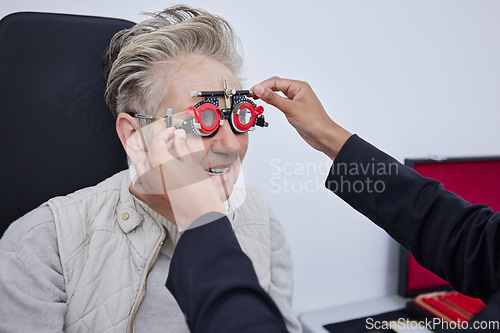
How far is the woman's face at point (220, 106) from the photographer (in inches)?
36.7

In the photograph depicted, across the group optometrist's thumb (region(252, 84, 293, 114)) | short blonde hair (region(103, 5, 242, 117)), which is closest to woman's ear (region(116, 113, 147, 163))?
short blonde hair (region(103, 5, 242, 117))

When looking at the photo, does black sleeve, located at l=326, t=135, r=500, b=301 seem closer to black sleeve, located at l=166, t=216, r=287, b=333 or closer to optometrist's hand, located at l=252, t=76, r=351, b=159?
optometrist's hand, located at l=252, t=76, r=351, b=159

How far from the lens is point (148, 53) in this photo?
0.98 m

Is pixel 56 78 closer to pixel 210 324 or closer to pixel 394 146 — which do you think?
pixel 210 324

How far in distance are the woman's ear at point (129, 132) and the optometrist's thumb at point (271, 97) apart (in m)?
0.31

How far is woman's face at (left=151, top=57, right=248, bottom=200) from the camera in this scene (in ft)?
3.06

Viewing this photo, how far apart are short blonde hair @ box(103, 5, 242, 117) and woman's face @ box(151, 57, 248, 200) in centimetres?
3

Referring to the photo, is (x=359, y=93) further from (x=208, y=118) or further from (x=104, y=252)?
(x=104, y=252)

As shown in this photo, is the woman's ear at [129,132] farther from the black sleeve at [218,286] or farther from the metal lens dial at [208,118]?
the black sleeve at [218,286]

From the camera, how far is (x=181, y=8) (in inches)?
41.9

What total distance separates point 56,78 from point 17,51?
97 mm

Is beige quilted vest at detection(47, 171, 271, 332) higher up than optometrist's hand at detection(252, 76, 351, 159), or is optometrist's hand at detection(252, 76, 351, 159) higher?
optometrist's hand at detection(252, 76, 351, 159)

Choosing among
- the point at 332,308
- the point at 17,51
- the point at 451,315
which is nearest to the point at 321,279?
the point at 332,308

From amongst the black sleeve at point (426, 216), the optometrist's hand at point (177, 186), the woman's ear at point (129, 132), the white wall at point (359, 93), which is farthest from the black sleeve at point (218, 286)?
the white wall at point (359, 93)
